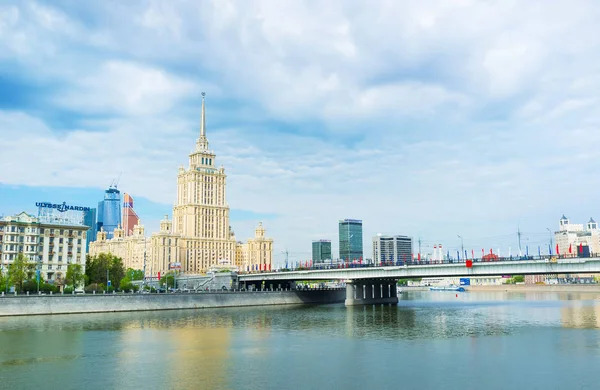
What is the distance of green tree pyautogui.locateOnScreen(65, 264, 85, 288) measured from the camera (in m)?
136

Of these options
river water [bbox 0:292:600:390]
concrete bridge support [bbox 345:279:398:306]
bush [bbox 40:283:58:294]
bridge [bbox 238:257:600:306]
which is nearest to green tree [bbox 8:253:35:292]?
bush [bbox 40:283:58:294]

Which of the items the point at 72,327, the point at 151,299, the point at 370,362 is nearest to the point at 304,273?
the point at 151,299

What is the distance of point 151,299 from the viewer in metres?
125

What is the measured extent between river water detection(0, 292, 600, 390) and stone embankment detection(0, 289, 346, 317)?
21.2 metres

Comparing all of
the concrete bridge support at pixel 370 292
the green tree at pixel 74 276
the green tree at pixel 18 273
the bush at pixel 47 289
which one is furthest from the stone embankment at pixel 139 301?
the green tree at pixel 74 276

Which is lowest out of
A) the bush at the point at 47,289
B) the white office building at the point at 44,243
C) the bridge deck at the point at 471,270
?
the bush at the point at 47,289

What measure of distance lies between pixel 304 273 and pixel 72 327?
73.1 m

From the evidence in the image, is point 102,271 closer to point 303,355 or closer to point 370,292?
point 370,292

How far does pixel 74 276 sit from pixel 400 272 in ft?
252

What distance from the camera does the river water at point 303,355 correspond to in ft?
145

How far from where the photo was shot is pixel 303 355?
56344mm

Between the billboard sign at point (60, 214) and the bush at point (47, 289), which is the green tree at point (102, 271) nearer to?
the billboard sign at point (60, 214)

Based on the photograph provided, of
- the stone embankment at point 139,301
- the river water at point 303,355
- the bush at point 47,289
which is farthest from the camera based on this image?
the bush at point 47,289

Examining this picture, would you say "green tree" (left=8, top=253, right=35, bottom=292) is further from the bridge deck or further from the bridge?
the bridge deck
